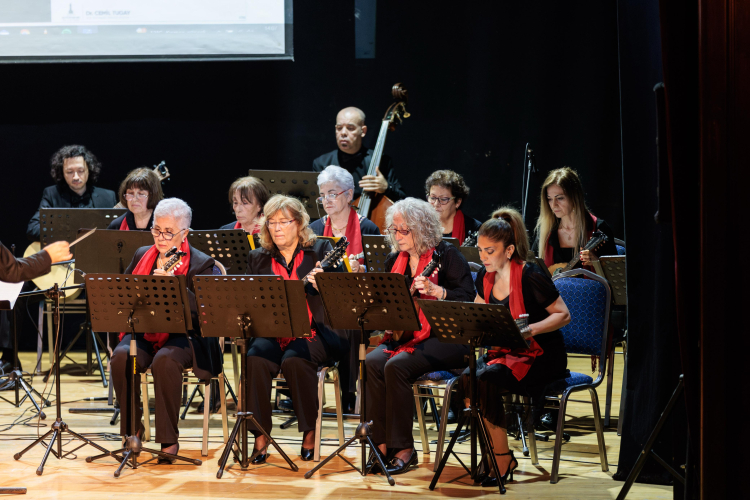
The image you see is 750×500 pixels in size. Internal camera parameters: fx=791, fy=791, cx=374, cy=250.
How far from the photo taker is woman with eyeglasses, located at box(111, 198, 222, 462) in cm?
368

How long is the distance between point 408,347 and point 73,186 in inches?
141

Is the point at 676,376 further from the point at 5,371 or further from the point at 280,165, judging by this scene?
the point at 5,371

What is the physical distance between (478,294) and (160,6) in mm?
3720

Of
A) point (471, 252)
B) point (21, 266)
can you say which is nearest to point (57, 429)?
point (21, 266)

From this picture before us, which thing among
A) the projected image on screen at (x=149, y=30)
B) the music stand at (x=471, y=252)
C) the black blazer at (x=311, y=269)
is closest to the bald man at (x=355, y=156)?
the projected image on screen at (x=149, y=30)

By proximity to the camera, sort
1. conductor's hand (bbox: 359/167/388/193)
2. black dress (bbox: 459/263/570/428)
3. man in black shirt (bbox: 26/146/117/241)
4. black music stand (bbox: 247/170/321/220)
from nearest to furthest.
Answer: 1. black dress (bbox: 459/263/570/428)
2. black music stand (bbox: 247/170/321/220)
3. conductor's hand (bbox: 359/167/388/193)
4. man in black shirt (bbox: 26/146/117/241)

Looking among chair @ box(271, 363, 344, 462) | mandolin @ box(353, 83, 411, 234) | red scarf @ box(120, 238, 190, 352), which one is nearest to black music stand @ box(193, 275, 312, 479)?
chair @ box(271, 363, 344, 462)

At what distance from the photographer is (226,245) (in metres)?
4.34

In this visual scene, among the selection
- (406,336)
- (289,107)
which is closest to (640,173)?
(406,336)

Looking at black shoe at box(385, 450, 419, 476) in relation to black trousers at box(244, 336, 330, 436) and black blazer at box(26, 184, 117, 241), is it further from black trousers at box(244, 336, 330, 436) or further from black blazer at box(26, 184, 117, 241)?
black blazer at box(26, 184, 117, 241)

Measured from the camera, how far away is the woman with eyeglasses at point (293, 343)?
145 inches

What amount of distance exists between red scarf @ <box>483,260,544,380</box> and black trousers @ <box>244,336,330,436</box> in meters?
0.85

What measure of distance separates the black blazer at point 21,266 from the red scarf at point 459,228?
8.14ft

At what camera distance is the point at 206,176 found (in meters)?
6.65
